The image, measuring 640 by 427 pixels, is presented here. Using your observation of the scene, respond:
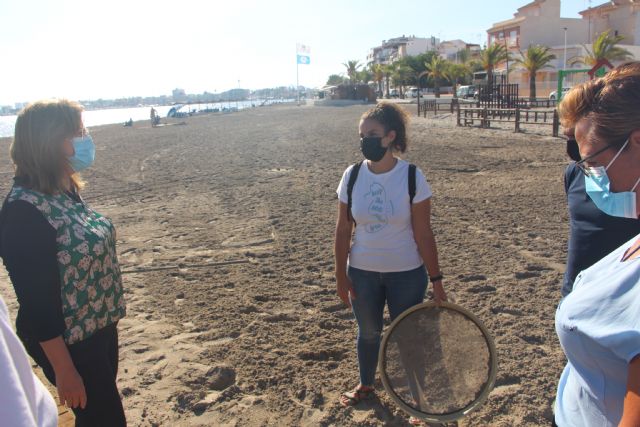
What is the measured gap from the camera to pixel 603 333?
1197mm

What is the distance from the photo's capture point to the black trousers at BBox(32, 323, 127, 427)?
2.24 m

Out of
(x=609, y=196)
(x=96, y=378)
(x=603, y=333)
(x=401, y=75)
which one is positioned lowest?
(x=96, y=378)

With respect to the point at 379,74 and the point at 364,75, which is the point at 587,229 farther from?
the point at 364,75

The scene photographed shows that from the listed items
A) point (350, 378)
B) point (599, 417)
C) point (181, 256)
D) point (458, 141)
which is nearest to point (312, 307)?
point (350, 378)

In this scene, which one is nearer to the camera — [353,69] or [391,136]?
[391,136]

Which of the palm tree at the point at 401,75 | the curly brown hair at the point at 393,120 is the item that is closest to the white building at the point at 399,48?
the palm tree at the point at 401,75

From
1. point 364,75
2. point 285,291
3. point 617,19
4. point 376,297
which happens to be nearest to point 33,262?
point 376,297

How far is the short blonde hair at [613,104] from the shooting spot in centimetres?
147

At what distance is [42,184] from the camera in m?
2.12

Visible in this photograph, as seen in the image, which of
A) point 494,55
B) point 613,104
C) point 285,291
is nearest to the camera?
point 613,104

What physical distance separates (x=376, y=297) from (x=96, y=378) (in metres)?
1.57

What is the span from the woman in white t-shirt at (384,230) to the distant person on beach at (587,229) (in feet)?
2.34

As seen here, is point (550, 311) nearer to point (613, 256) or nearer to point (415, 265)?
point (415, 265)

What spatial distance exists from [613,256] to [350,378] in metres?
2.50
